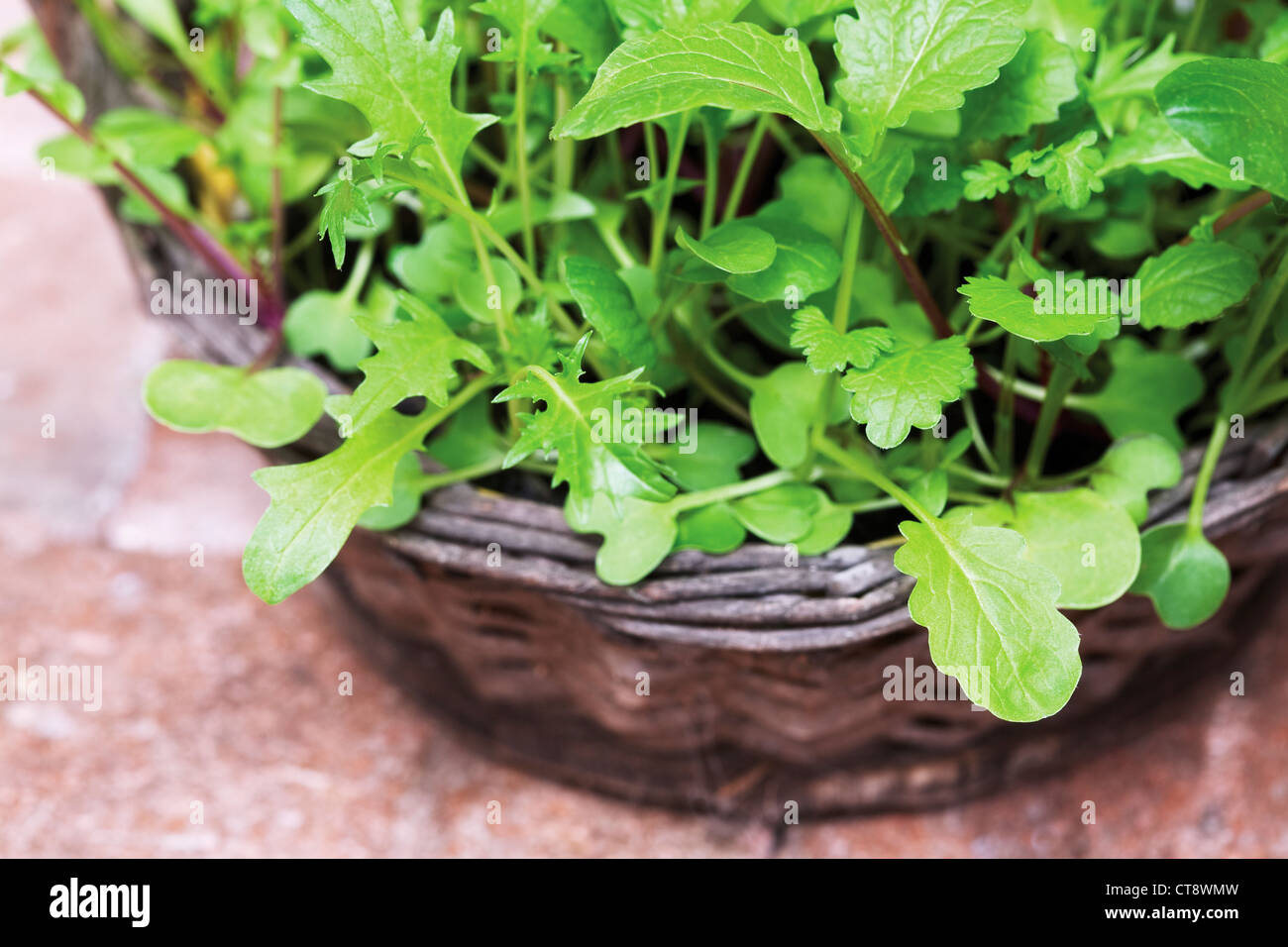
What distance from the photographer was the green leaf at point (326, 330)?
23.2 inches

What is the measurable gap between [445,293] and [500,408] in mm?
75

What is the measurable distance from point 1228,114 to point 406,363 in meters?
0.32

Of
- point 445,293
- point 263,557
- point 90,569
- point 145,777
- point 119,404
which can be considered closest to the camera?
point 263,557

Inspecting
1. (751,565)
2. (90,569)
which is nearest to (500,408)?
(751,565)

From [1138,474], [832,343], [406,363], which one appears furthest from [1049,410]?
[406,363]

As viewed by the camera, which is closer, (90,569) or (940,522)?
(940,522)

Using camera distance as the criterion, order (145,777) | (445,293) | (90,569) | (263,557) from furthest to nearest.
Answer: (90,569)
(145,777)
(445,293)
(263,557)

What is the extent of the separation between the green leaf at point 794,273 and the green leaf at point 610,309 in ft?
0.14

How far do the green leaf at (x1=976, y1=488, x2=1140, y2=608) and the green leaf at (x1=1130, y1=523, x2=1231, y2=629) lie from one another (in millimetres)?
32

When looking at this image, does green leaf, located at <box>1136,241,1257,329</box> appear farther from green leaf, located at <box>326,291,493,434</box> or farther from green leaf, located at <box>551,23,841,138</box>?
green leaf, located at <box>326,291,493,434</box>

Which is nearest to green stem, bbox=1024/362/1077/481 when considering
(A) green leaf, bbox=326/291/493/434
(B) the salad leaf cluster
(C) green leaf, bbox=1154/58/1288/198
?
(B) the salad leaf cluster

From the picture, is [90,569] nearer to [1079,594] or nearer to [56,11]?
[56,11]

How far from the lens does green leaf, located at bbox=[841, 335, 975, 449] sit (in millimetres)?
402

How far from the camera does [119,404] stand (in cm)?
99
